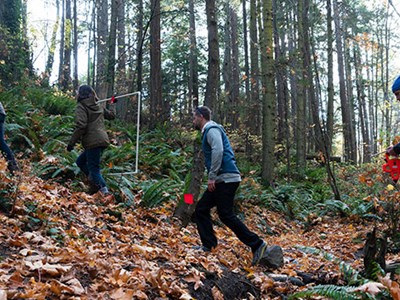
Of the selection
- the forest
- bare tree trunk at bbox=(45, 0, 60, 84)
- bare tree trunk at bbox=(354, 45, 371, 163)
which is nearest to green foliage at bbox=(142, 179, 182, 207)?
the forest

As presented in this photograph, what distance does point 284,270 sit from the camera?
5066 mm

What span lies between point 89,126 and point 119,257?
3.40 metres

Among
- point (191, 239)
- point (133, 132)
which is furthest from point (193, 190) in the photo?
point (133, 132)

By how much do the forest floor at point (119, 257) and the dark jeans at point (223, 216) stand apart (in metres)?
0.26

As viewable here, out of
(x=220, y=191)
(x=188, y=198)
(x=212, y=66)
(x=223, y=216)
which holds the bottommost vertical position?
(x=223, y=216)

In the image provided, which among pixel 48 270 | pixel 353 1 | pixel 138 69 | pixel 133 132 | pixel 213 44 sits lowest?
pixel 48 270

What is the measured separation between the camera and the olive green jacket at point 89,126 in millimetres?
6895

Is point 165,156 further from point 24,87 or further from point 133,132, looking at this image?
point 24,87

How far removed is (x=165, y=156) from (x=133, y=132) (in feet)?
7.29

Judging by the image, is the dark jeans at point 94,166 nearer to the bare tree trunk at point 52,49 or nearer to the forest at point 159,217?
the forest at point 159,217

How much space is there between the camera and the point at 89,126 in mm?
7004

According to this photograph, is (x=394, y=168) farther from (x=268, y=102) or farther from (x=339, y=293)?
(x=268, y=102)

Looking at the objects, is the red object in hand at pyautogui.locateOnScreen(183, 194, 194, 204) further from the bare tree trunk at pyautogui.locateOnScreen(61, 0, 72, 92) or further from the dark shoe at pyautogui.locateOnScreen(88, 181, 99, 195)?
the bare tree trunk at pyautogui.locateOnScreen(61, 0, 72, 92)

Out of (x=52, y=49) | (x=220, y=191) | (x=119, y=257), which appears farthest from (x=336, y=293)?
(x=52, y=49)
